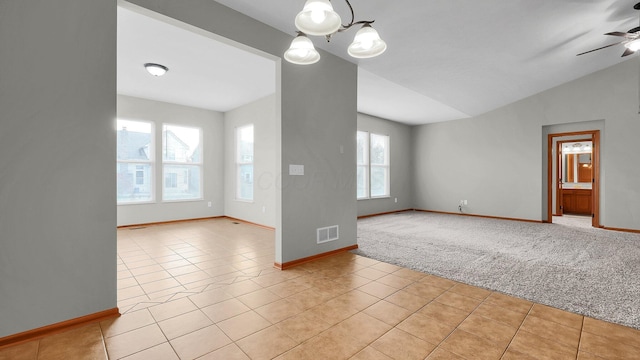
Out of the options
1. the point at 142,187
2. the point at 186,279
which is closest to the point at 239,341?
the point at 186,279

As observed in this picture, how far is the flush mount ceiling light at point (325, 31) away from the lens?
5.16ft

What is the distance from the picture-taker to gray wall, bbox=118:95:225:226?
5.62m

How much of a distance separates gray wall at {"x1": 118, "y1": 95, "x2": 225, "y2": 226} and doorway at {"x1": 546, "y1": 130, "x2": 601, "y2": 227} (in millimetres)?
7812

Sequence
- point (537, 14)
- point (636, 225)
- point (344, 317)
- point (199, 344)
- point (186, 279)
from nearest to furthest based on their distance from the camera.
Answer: point (199, 344) → point (344, 317) → point (186, 279) → point (537, 14) → point (636, 225)

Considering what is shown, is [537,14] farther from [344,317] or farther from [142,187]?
[142,187]

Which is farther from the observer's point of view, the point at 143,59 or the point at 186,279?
the point at 143,59

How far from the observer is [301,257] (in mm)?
3291

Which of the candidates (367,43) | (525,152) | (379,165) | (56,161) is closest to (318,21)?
(367,43)

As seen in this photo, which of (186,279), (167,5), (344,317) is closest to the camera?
(344,317)

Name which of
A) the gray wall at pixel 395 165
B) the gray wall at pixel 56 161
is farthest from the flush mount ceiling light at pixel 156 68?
the gray wall at pixel 395 165

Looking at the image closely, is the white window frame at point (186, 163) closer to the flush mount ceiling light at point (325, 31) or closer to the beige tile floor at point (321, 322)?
the beige tile floor at point (321, 322)

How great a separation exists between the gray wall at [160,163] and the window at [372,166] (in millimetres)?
3598

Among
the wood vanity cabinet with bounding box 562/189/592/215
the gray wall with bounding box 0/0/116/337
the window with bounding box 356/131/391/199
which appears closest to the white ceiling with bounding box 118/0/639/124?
the gray wall with bounding box 0/0/116/337

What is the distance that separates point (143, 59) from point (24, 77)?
2.46 metres
